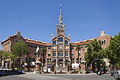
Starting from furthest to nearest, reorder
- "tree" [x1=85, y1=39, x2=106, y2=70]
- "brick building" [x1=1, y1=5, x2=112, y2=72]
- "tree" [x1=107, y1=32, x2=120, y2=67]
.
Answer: "brick building" [x1=1, y1=5, x2=112, y2=72], "tree" [x1=85, y1=39, x2=106, y2=70], "tree" [x1=107, y1=32, x2=120, y2=67]

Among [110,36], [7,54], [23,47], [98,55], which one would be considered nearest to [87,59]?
[98,55]

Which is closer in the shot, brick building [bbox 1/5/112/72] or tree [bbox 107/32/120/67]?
tree [bbox 107/32/120/67]

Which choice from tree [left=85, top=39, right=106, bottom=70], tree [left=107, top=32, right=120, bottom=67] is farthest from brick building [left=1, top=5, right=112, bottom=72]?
tree [left=107, top=32, right=120, bottom=67]

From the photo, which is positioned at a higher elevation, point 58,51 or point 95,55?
point 58,51

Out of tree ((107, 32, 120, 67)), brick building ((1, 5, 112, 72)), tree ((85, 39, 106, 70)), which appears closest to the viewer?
tree ((107, 32, 120, 67))

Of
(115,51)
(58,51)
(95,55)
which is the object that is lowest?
(95,55)

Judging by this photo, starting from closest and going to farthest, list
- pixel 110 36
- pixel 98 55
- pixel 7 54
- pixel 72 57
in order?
pixel 98 55, pixel 7 54, pixel 110 36, pixel 72 57

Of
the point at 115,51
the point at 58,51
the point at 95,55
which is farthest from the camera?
the point at 58,51

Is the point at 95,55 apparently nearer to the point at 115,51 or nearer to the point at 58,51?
the point at 115,51

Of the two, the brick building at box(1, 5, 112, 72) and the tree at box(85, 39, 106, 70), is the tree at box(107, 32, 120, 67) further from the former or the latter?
the brick building at box(1, 5, 112, 72)

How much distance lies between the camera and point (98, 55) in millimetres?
48594

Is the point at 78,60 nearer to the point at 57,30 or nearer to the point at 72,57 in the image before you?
the point at 72,57

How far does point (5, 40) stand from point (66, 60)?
31.0m

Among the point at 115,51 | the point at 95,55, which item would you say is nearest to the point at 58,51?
the point at 95,55
